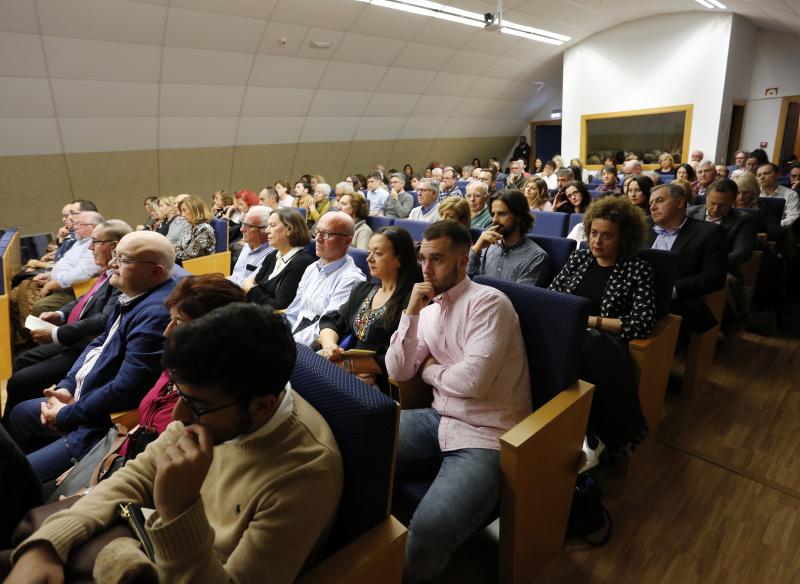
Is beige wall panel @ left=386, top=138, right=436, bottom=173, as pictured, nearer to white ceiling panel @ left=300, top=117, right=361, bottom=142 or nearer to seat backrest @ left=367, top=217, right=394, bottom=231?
white ceiling panel @ left=300, top=117, right=361, bottom=142

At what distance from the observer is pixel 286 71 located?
7824 millimetres

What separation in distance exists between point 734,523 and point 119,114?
8.18 metres

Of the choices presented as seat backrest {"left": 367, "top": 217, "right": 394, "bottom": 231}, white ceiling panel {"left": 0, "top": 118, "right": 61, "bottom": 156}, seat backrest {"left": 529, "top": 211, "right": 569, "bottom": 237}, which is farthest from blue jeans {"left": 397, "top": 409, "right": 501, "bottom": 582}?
white ceiling panel {"left": 0, "top": 118, "right": 61, "bottom": 156}

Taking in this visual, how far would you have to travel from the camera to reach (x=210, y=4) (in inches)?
238

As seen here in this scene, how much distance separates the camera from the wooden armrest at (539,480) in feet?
4.60

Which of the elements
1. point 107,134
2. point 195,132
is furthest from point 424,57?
point 107,134

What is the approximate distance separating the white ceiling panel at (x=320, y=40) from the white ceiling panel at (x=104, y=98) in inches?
92.7

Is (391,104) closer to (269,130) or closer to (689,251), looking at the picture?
(269,130)

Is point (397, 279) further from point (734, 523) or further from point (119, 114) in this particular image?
point (119, 114)

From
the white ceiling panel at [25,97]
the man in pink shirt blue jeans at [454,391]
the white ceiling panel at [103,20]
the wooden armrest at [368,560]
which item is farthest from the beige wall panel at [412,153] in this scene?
the wooden armrest at [368,560]

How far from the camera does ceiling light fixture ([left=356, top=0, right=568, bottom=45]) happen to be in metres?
6.68

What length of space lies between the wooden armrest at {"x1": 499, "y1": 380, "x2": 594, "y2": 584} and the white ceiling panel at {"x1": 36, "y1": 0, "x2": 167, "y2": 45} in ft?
22.3

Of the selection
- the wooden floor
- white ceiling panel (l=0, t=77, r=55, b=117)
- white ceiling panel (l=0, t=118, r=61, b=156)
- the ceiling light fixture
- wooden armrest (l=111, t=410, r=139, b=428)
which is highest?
the ceiling light fixture

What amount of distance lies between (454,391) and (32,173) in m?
7.59
